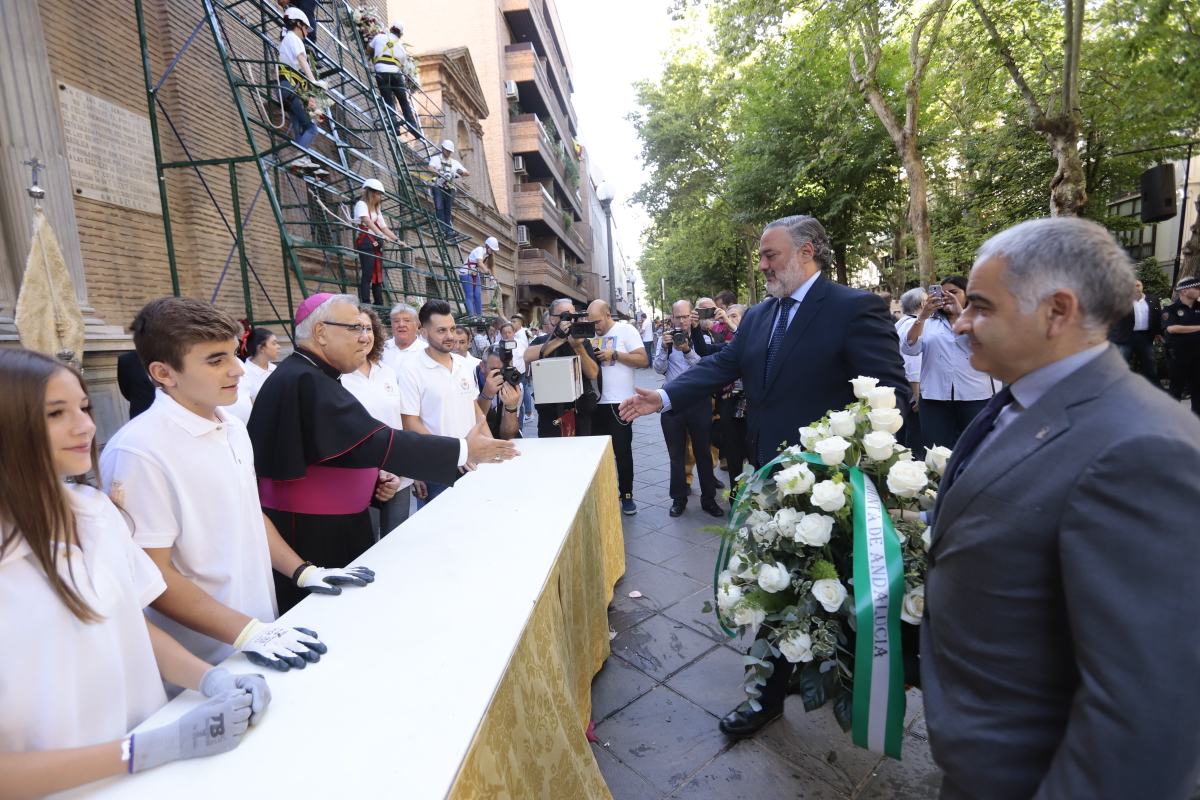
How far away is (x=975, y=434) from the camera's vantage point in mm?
1338

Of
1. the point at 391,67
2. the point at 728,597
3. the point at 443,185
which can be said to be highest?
the point at 391,67

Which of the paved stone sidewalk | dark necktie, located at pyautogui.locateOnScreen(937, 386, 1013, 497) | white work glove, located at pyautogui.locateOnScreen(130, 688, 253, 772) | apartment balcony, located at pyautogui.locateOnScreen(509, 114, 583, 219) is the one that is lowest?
the paved stone sidewalk

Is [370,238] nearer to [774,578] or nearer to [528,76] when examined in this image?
[774,578]

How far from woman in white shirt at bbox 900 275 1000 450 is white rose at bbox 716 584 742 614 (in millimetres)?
3401

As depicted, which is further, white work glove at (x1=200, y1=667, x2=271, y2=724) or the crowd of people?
white work glove at (x1=200, y1=667, x2=271, y2=724)

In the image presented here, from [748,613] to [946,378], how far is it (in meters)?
3.54

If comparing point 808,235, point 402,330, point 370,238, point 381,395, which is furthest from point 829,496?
point 370,238

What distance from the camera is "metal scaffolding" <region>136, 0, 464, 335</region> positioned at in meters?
5.42

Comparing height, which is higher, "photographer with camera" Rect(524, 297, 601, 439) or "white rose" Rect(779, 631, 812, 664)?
"photographer with camera" Rect(524, 297, 601, 439)

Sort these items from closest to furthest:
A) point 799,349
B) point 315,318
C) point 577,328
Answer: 1. point 315,318
2. point 799,349
3. point 577,328

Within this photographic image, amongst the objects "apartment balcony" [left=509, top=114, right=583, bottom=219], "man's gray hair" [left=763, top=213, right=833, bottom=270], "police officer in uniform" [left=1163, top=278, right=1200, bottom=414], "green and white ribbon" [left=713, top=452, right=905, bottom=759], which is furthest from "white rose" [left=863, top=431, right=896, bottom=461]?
"apartment balcony" [left=509, top=114, right=583, bottom=219]

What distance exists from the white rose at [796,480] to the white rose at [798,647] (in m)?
0.42

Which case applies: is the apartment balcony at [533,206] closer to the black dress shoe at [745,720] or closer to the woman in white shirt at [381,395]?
the woman in white shirt at [381,395]

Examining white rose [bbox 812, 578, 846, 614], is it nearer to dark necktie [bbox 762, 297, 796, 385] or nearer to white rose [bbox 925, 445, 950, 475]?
white rose [bbox 925, 445, 950, 475]
